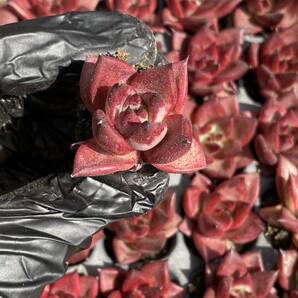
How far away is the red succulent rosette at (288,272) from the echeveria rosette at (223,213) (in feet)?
0.35

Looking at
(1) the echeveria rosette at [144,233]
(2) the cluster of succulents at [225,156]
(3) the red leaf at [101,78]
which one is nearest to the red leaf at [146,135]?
(3) the red leaf at [101,78]

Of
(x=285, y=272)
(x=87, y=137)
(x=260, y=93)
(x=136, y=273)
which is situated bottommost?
(x=285, y=272)

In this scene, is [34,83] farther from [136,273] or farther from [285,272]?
[285,272]

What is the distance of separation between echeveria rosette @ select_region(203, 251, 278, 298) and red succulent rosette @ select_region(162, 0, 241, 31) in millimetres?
690

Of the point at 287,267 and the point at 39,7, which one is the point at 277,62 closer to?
the point at 287,267

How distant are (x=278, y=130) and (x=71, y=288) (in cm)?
72

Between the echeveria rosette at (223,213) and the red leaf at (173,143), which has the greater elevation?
the red leaf at (173,143)

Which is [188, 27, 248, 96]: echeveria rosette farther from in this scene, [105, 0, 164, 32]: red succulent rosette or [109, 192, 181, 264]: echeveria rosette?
[109, 192, 181, 264]: echeveria rosette

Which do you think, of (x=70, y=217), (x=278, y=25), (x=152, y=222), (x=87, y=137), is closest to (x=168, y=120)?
(x=87, y=137)

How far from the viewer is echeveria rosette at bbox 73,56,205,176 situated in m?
0.76

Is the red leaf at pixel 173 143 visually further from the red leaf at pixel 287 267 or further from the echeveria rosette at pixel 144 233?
the red leaf at pixel 287 267

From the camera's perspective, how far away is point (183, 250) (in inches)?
56.4

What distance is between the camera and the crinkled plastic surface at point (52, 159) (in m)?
0.93

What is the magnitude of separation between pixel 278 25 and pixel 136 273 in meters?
0.92
